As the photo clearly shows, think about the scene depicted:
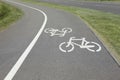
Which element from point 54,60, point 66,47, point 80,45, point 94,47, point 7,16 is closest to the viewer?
point 54,60

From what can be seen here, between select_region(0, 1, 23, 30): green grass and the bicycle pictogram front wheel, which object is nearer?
the bicycle pictogram front wheel

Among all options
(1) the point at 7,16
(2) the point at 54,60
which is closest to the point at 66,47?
(2) the point at 54,60

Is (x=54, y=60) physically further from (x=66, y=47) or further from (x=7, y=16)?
(x=7, y=16)

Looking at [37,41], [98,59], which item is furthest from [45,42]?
[98,59]

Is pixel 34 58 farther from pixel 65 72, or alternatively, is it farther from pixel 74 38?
pixel 74 38

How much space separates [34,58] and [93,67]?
2051 millimetres

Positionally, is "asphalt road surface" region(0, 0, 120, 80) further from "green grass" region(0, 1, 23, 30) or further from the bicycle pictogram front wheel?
"green grass" region(0, 1, 23, 30)

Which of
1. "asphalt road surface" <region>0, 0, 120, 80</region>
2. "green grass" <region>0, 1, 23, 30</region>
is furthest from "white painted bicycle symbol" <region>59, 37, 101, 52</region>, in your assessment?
"green grass" <region>0, 1, 23, 30</region>

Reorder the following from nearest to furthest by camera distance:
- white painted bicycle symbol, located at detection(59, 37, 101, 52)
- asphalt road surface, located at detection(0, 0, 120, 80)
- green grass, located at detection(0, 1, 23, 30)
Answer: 1. asphalt road surface, located at detection(0, 0, 120, 80)
2. white painted bicycle symbol, located at detection(59, 37, 101, 52)
3. green grass, located at detection(0, 1, 23, 30)

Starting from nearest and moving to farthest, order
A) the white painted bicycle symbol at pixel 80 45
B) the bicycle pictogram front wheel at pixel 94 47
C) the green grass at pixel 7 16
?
1. the bicycle pictogram front wheel at pixel 94 47
2. the white painted bicycle symbol at pixel 80 45
3. the green grass at pixel 7 16

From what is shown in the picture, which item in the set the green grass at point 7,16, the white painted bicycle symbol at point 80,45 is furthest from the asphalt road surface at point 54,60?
the green grass at point 7,16

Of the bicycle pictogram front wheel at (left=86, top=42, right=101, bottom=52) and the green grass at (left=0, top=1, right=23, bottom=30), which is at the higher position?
the bicycle pictogram front wheel at (left=86, top=42, right=101, bottom=52)

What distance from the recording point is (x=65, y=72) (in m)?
6.69

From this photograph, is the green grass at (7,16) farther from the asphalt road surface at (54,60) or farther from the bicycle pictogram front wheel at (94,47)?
the bicycle pictogram front wheel at (94,47)
